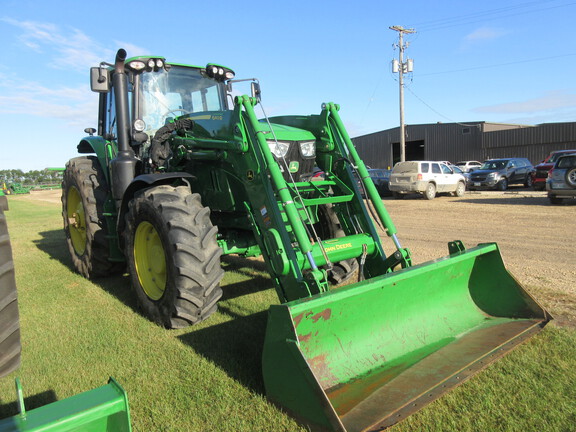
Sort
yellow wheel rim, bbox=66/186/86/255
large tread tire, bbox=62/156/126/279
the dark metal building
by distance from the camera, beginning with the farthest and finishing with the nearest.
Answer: the dark metal building < yellow wheel rim, bbox=66/186/86/255 < large tread tire, bbox=62/156/126/279

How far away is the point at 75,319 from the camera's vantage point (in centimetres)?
462

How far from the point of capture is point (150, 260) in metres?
4.67

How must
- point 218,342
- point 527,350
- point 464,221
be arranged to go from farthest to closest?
point 464,221 < point 218,342 < point 527,350

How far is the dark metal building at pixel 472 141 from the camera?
3075 centimetres

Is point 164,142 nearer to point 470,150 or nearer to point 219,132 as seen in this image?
point 219,132

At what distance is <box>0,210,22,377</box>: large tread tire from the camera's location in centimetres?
288

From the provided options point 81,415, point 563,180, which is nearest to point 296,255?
point 81,415

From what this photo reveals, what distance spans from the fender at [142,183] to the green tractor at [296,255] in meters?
0.02

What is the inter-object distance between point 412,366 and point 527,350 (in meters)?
1.05

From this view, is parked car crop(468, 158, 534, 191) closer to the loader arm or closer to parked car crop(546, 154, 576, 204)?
parked car crop(546, 154, 576, 204)

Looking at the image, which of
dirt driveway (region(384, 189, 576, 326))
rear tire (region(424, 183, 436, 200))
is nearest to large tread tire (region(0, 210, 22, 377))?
dirt driveway (region(384, 189, 576, 326))

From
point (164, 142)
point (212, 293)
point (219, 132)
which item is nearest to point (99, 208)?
point (164, 142)

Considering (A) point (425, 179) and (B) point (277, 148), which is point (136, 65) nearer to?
(B) point (277, 148)

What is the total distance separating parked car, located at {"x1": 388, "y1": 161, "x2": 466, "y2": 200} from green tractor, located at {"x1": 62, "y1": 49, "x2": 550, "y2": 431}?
13.4m
